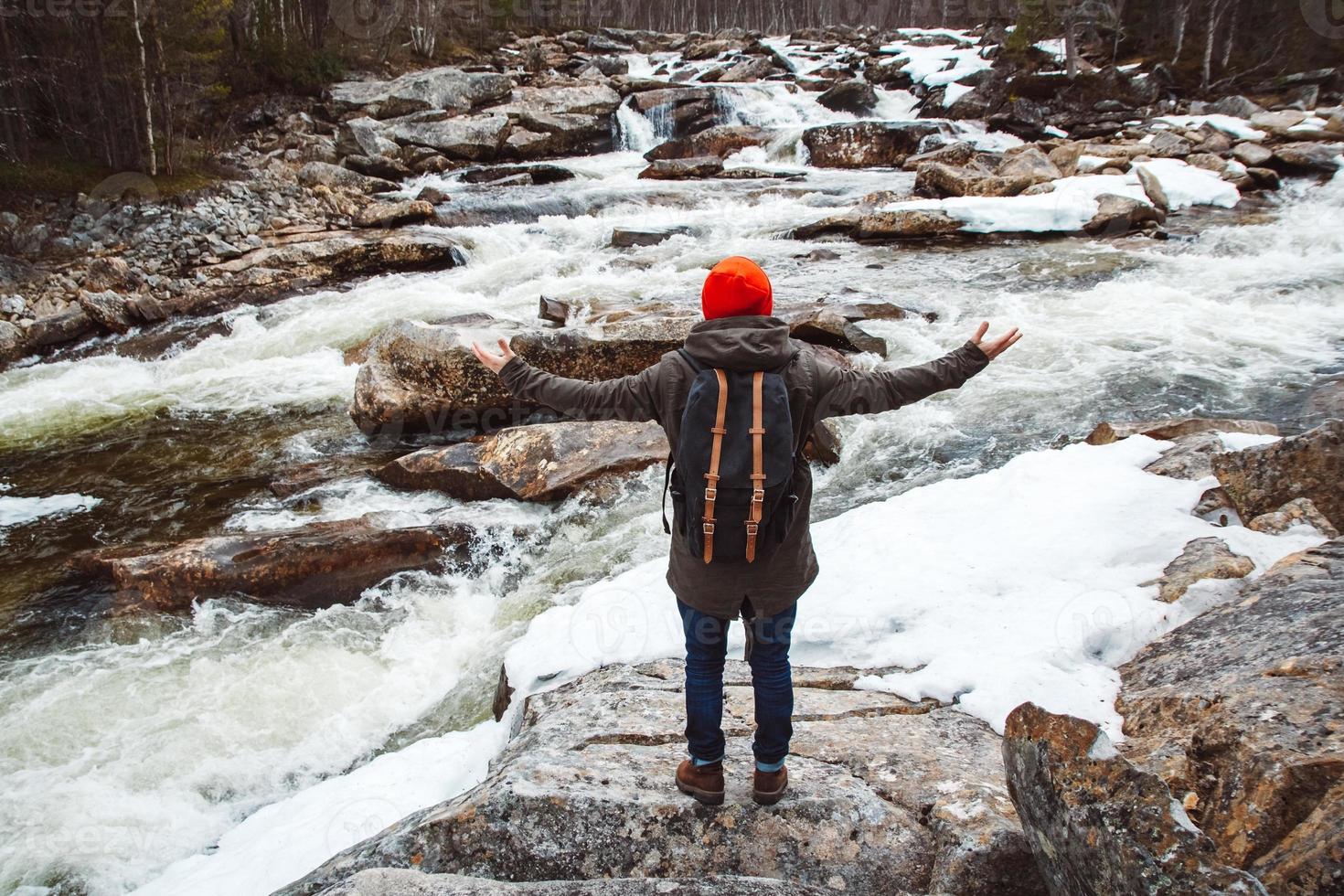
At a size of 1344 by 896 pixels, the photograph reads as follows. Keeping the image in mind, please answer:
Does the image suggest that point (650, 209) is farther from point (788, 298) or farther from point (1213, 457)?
point (1213, 457)

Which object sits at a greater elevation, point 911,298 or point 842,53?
point 842,53

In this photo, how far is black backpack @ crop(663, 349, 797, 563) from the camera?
235 centimetres

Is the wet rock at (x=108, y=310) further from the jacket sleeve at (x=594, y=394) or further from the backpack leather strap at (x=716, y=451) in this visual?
the backpack leather strap at (x=716, y=451)

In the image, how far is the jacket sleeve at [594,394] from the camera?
8.48ft

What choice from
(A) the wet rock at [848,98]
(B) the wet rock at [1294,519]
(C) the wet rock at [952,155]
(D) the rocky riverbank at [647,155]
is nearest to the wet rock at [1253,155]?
(D) the rocky riverbank at [647,155]

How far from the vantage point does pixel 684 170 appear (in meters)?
21.0

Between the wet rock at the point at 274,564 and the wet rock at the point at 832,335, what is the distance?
477 centimetres

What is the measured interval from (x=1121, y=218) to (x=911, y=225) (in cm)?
359

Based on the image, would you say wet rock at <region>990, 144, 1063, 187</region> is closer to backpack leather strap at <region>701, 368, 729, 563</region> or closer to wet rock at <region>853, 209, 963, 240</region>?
wet rock at <region>853, 209, 963, 240</region>

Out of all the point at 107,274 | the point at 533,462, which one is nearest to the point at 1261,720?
the point at 533,462

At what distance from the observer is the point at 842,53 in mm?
38375

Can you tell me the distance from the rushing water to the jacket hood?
3.22 m

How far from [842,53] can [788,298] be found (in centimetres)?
3312

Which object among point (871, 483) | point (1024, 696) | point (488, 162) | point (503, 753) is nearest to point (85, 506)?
point (503, 753)
